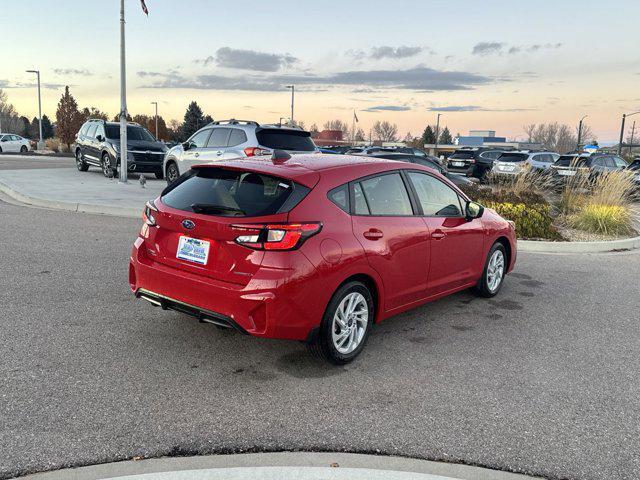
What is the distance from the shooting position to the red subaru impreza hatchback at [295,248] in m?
3.78

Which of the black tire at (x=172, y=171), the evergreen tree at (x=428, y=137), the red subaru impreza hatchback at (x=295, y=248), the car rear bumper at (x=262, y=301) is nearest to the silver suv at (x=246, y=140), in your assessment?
the black tire at (x=172, y=171)

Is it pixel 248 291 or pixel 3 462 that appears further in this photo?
pixel 248 291

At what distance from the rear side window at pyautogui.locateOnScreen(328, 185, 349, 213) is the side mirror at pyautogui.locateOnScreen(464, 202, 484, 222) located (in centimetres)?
188

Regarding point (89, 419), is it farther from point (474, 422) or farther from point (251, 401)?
point (474, 422)

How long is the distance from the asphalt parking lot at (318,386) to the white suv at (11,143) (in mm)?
38923

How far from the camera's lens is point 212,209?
159 inches

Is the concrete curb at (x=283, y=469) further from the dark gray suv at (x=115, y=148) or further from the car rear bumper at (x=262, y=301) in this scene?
the dark gray suv at (x=115, y=148)

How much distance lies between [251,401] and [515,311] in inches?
139

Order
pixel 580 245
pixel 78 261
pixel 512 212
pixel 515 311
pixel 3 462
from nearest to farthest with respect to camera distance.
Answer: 1. pixel 3 462
2. pixel 515 311
3. pixel 78 261
4. pixel 580 245
5. pixel 512 212

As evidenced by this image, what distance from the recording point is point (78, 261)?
279 inches

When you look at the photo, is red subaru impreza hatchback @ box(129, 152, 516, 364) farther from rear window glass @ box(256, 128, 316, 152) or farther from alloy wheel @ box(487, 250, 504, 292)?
rear window glass @ box(256, 128, 316, 152)

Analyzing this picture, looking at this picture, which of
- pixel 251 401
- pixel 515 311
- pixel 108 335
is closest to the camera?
pixel 251 401

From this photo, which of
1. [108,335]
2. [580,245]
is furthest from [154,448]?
[580,245]

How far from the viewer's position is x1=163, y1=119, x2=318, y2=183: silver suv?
483 inches
